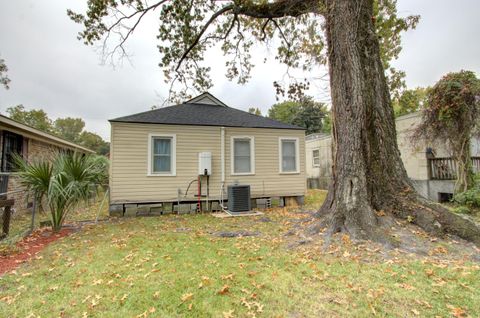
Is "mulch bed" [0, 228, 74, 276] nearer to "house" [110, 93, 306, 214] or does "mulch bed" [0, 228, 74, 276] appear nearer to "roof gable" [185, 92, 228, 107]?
"house" [110, 93, 306, 214]

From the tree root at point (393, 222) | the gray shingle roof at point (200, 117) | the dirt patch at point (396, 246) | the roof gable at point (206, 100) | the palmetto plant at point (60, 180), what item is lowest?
the dirt patch at point (396, 246)

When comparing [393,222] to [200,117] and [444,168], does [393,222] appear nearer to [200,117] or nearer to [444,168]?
[200,117]

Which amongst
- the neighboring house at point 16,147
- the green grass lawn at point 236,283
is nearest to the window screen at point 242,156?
the green grass lawn at point 236,283

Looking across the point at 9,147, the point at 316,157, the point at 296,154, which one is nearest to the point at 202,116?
the point at 296,154

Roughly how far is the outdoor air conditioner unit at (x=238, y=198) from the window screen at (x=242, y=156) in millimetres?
1049

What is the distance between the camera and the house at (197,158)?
7.72 m

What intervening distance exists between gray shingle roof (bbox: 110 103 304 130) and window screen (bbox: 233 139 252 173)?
0.66 m

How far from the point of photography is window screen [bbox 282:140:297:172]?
9.55 meters

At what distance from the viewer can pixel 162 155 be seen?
8.16 metres

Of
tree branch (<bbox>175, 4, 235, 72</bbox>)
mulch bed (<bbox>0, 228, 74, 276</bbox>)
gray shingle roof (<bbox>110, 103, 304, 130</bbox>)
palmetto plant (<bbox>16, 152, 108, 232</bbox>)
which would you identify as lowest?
mulch bed (<bbox>0, 228, 74, 276</bbox>)

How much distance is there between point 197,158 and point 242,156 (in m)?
1.74

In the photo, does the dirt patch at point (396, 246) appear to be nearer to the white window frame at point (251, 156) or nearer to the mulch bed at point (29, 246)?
the mulch bed at point (29, 246)

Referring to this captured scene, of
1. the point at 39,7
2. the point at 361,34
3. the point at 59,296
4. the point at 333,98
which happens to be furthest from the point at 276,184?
the point at 39,7

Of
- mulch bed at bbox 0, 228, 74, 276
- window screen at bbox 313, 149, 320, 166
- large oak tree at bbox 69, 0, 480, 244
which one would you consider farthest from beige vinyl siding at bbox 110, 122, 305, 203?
window screen at bbox 313, 149, 320, 166
